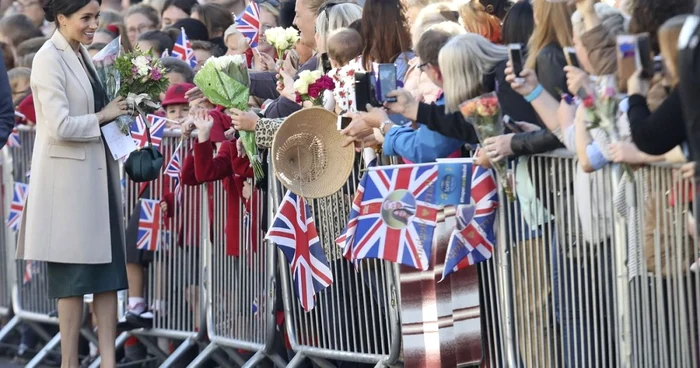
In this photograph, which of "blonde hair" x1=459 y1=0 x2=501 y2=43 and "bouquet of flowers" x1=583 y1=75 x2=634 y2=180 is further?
"blonde hair" x1=459 y1=0 x2=501 y2=43

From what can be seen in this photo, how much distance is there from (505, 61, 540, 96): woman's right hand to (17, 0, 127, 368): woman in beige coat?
2922 millimetres

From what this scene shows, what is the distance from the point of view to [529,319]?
5859mm

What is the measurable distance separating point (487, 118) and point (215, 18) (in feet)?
18.5

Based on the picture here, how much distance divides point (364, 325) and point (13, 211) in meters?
3.59

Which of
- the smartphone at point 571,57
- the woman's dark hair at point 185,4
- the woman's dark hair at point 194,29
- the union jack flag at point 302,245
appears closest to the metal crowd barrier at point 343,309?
the union jack flag at point 302,245

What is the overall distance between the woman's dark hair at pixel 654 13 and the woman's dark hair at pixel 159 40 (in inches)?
234

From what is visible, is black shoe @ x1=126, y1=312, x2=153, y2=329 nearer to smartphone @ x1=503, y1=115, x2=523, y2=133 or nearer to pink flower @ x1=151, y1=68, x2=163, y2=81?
pink flower @ x1=151, y1=68, x2=163, y2=81

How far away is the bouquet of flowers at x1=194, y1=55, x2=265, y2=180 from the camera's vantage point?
7512 millimetres

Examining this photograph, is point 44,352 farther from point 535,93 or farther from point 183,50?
point 535,93

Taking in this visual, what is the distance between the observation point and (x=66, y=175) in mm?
7578

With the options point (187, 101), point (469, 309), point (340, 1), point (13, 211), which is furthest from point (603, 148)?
point (13, 211)

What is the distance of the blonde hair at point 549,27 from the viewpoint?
5637 mm

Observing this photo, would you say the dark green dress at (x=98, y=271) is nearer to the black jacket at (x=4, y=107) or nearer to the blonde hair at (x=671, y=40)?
the black jacket at (x=4, y=107)

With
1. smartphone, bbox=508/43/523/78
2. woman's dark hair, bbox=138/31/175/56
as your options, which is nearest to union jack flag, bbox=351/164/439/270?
smartphone, bbox=508/43/523/78
